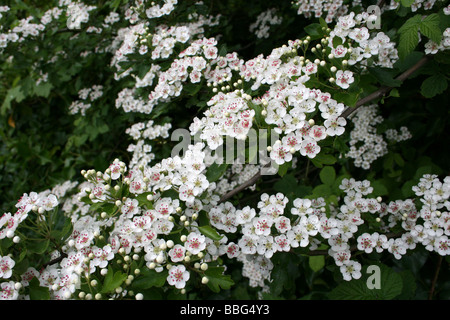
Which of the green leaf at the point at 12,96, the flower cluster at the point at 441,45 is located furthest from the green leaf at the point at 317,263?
the green leaf at the point at 12,96

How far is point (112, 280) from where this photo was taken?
1482 mm

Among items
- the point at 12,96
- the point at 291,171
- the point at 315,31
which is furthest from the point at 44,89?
the point at 315,31

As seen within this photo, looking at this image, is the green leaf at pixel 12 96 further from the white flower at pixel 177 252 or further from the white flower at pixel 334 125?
the white flower at pixel 334 125

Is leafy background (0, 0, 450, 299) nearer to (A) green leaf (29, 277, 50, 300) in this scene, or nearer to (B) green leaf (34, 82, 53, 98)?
(B) green leaf (34, 82, 53, 98)

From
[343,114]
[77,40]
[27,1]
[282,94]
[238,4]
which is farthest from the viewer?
[27,1]

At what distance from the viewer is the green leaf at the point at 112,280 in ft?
4.75

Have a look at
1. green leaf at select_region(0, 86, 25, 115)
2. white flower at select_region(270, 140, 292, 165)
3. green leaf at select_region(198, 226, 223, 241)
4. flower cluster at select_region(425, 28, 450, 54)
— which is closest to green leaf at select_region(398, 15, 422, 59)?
flower cluster at select_region(425, 28, 450, 54)

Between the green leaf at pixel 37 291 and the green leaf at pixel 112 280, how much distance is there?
0.25 m

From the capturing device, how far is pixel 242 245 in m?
1.68

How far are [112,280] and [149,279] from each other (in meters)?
0.15

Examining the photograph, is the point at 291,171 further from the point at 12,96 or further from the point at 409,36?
the point at 12,96

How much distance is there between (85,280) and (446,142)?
2880 mm

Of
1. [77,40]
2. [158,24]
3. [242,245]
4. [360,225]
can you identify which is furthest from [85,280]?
[77,40]

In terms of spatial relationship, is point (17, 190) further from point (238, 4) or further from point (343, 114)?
point (343, 114)
